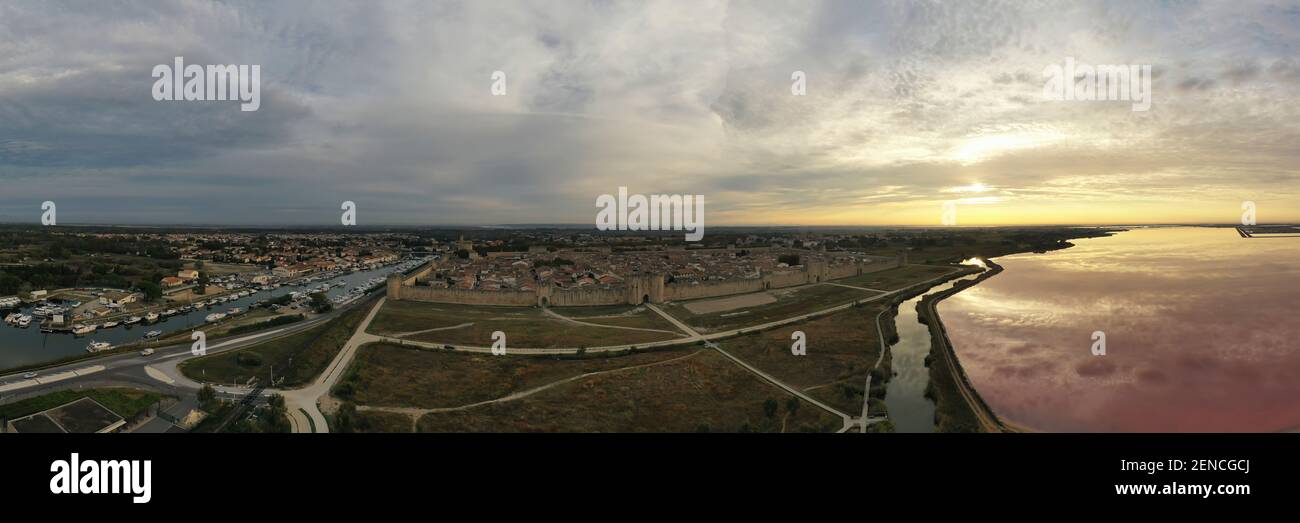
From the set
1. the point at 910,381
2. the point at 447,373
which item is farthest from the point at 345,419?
the point at 910,381

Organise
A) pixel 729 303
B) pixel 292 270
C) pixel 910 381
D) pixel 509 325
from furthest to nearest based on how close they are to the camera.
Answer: pixel 292 270
pixel 729 303
pixel 509 325
pixel 910 381

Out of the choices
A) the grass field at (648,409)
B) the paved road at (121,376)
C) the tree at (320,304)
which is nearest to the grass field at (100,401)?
the paved road at (121,376)

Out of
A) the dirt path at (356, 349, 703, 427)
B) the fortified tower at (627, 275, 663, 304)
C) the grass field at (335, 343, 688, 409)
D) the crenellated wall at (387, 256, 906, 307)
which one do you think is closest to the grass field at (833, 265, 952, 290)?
the crenellated wall at (387, 256, 906, 307)

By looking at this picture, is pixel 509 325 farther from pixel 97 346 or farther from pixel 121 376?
pixel 97 346

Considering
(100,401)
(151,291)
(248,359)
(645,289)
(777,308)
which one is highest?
(645,289)
